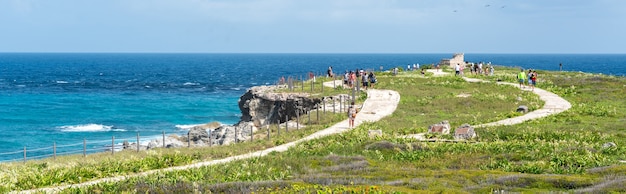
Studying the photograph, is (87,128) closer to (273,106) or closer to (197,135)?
(197,135)

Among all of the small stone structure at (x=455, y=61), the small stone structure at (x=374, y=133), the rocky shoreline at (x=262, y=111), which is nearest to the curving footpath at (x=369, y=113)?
the rocky shoreline at (x=262, y=111)

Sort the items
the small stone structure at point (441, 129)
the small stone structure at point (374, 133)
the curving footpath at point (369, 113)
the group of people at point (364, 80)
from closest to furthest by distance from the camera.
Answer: the curving footpath at point (369, 113)
the small stone structure at point (374, 133)
the small stone structure at point (441, 129)
the group of people at point (364, 80)

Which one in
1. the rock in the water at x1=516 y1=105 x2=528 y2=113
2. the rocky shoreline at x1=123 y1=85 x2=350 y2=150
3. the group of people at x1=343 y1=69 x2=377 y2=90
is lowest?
the rocky shoreline at x1=123 y1=85 x2=350 y2=150

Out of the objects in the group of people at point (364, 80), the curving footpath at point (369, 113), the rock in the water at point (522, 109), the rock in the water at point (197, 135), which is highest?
the group of people at point (364, 80)

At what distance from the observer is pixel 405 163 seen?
23.1 metres

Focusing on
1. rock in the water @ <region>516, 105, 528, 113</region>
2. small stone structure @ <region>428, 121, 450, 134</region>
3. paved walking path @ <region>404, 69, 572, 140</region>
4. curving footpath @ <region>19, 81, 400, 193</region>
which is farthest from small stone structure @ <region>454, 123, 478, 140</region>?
Answer: rock in the water @ <region>516, 105, 528, 113</region>

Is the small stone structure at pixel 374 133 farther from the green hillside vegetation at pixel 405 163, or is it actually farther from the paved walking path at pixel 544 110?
the paved walking path at pixel 544 110

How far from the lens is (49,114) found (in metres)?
73.3

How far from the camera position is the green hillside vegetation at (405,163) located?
16250mm

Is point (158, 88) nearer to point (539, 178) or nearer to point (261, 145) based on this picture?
point (261, 145)

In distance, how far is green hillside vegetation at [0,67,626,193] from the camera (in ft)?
53.3

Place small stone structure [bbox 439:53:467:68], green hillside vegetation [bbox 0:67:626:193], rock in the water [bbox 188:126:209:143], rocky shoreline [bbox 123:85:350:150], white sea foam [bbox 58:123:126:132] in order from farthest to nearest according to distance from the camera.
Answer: small stone structure [bbox 439:53:467:68]
white sea foam [bbox 58:123:126:132]
rock in the water [bbox 188:126:209:143]
rocky shoreline [bbox 123:85:350:150]
green hillside vegetation [bbox 0:67:626:193]

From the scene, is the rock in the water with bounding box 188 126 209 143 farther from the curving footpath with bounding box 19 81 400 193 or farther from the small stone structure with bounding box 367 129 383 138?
the small stone structure with bounding box 367 129 383 138

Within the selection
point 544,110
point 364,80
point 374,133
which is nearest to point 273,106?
point 364,80
